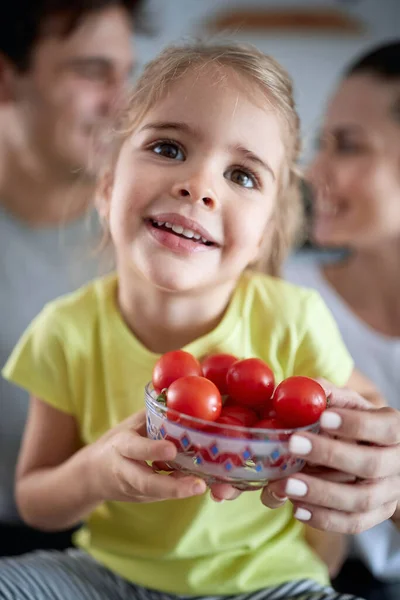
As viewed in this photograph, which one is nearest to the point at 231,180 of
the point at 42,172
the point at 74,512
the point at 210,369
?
the point at 210,369

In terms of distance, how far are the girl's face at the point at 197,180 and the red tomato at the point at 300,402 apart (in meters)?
0.17

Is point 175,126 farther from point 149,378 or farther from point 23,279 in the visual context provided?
point 23,279

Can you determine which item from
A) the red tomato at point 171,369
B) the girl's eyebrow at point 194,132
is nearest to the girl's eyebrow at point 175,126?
the girl's eyebrow at point 194,132

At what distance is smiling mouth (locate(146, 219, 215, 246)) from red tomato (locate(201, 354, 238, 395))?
0.12 meters

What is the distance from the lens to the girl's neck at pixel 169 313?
0.78 meters

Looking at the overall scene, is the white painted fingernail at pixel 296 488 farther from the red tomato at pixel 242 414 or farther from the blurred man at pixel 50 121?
the blurred man at pixel 50 121

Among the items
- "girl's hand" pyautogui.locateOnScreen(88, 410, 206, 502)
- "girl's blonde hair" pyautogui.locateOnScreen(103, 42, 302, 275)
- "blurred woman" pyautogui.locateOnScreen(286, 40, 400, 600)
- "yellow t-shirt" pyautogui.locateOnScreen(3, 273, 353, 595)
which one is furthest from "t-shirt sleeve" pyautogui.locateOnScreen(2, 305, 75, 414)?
"blurred woman" pyautogui.locateOnScreen(286, 40, 400, 600)

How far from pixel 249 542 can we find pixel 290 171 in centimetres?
44

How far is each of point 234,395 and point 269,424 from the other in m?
0.06

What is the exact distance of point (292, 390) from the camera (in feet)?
1.91

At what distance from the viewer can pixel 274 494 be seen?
0.58 meters

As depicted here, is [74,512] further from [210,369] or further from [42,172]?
[42,172]

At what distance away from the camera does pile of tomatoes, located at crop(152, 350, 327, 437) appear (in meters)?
0.57

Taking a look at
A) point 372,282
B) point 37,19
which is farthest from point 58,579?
point 37,19
